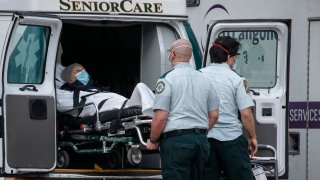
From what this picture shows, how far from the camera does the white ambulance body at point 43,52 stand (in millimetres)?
9430

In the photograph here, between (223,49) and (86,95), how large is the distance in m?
1.48

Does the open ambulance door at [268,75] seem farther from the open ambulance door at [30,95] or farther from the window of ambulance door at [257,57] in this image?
the open ambulance door at [30,95]

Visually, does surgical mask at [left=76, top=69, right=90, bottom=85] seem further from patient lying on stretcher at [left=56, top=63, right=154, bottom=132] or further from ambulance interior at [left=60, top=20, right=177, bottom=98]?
ambulance interior at [left=60, top=20, right=177, bottom=98]

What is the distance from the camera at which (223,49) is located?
9.44m

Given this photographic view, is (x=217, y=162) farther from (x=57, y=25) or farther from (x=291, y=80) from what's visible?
(x=291, y=80)

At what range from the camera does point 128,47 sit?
11.3 meters

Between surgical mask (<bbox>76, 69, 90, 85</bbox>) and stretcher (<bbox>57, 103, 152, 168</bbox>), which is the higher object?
surgical mask (<bbox>76, 69, 90, 85</bbox>)

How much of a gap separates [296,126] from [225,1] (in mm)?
1610

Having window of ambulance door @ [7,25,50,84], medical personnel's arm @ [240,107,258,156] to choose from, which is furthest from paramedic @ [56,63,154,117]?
medical personnel's arm @ [240,107,258,156]

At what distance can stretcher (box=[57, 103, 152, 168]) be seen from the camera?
954 centimetres

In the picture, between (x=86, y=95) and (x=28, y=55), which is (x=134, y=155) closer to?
(x=86, y=95)

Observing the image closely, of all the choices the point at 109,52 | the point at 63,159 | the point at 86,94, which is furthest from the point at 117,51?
the point at 63,159

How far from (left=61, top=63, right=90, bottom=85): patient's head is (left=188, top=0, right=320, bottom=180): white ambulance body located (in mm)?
1197

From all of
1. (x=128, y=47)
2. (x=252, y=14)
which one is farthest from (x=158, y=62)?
(x=252, y=14)
